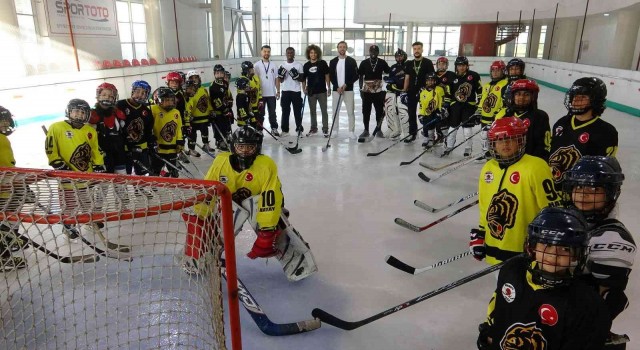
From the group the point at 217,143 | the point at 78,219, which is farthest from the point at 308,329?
the point at 217,143

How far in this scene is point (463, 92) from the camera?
5.12m

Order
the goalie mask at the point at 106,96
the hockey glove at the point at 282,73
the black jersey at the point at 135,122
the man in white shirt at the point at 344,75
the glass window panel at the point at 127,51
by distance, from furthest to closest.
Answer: the glass window panel at the point at 127,51, the hockey glove at the point at 282,73, the man in white shirt at the point at 344,75, the black jersey at the point at 135,122, the goalie mask at the point at 106,96

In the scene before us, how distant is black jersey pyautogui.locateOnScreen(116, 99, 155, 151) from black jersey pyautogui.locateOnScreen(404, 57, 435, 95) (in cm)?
350

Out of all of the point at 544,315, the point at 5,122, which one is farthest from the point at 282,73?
the point at 544,315

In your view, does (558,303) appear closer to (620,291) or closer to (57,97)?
(620,291)

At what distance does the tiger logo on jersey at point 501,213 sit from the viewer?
1.87m

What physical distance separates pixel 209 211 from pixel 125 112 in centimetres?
250

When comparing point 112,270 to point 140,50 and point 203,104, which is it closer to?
point 203,104

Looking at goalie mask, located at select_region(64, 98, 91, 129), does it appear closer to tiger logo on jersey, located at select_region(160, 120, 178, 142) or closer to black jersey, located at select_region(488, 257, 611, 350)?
tiger logo on jersey, located at select_region(160, 120, 178, 142)

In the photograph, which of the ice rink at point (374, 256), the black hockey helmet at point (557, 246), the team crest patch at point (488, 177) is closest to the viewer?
the black hockey helmet at point (557, 246)

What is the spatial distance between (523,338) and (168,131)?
3.48m

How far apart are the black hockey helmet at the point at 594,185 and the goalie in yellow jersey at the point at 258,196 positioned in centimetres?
141

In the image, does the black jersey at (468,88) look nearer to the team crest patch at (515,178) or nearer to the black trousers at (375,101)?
the black trousers at (375,101)

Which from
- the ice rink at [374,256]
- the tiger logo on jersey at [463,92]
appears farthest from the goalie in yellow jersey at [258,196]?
the tiger logo on jersey at [463,92]
